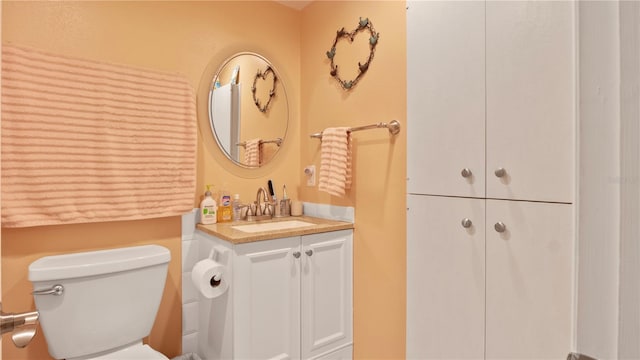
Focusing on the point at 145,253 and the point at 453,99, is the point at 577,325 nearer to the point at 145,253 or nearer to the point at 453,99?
the point at 453,99

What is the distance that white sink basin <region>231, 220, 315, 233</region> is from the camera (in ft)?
6.09

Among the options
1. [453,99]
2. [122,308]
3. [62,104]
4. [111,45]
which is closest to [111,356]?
[122,308]

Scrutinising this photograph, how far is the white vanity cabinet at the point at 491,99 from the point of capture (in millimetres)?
1092

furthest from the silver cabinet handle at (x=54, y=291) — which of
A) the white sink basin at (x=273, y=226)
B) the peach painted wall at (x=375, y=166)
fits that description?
the peach painted wall at (x=375, y=166)

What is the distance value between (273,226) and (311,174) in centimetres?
47

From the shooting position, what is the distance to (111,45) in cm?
166

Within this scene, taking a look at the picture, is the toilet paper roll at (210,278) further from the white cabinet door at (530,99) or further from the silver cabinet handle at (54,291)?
the white cabinet door at (530,99)

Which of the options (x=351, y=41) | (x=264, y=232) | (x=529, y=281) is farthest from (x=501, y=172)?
(x=351, y=41)

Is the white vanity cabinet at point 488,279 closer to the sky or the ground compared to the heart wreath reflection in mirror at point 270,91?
closer to the ground

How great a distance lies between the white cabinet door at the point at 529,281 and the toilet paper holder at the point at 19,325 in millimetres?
1329

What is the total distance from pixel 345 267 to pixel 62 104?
1626 mm

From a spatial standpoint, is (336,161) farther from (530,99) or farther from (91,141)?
(91,141)

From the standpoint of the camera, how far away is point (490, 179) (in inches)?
50.1

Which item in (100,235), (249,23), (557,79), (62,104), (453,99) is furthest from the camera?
(249,23)
